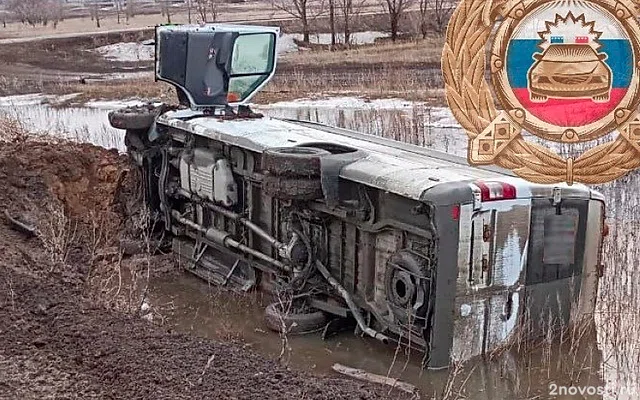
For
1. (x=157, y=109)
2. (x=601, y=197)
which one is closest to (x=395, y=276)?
(x=601, y=197)

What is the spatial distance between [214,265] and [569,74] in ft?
14.8

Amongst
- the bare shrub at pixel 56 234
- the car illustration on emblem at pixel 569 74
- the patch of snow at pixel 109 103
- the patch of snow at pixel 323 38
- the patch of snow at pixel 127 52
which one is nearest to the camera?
the car illustration on emblem at pixel 569 74

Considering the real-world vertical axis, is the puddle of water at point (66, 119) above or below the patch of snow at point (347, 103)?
below

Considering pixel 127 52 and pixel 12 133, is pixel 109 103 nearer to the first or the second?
pixel 12 133

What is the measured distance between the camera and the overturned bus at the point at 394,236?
20.1ft

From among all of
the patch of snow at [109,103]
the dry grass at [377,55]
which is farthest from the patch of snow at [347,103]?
the dry grass at [377,55]

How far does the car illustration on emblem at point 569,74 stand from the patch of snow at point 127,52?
89.2ft

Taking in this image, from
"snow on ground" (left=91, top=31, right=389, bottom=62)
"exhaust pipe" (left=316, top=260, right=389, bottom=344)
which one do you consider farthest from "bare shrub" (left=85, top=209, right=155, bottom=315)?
"snow on ground" (left=91, top=31, right=389, bottom=62)

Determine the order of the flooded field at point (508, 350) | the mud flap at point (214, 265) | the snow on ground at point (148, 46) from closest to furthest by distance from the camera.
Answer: the flooded field at point (508, 350)
the mud flap at point (214, 265)
the snow on ground at point (148, 46)

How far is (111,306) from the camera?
6242 millimetres

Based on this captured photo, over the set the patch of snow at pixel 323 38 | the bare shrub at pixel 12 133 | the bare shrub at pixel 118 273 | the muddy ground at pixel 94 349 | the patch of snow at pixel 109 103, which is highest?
the patch of snow at pixel 323 38

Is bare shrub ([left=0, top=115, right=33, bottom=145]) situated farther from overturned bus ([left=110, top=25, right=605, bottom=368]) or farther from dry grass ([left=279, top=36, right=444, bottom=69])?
dry grass ([left=279, top=36, right=444, bottom=69])

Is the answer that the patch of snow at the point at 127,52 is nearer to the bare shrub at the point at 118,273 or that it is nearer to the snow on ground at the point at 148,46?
the snow on ground at the point at 148,46

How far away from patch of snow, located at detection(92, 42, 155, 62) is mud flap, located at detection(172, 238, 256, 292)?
75.6 feet
